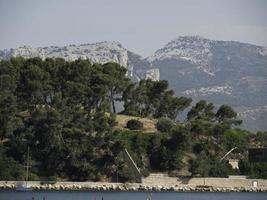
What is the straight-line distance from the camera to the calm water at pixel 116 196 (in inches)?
2623

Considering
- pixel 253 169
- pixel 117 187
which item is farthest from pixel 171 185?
pixel 253 169

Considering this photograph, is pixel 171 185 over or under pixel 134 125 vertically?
→ under

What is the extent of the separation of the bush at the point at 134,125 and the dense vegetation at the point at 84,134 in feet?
0.48

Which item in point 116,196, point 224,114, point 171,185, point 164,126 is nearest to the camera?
point 116,196

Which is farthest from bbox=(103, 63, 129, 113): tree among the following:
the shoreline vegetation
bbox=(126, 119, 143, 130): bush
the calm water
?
the calm water

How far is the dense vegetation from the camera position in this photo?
8106cm

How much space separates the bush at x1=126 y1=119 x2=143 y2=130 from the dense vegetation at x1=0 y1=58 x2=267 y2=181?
0.15 m

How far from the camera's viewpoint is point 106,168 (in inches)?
3216

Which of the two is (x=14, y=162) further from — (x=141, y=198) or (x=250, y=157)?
(x=250, y=157)

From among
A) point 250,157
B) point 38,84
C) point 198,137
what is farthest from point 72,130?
point 250,157

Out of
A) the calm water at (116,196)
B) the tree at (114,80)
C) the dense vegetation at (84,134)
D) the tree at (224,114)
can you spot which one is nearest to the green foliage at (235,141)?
the dense vegetation at (84,134)

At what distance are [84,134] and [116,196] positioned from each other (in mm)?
12538

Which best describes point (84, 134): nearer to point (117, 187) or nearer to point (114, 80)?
point (117, 187)

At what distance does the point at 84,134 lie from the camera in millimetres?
81688
